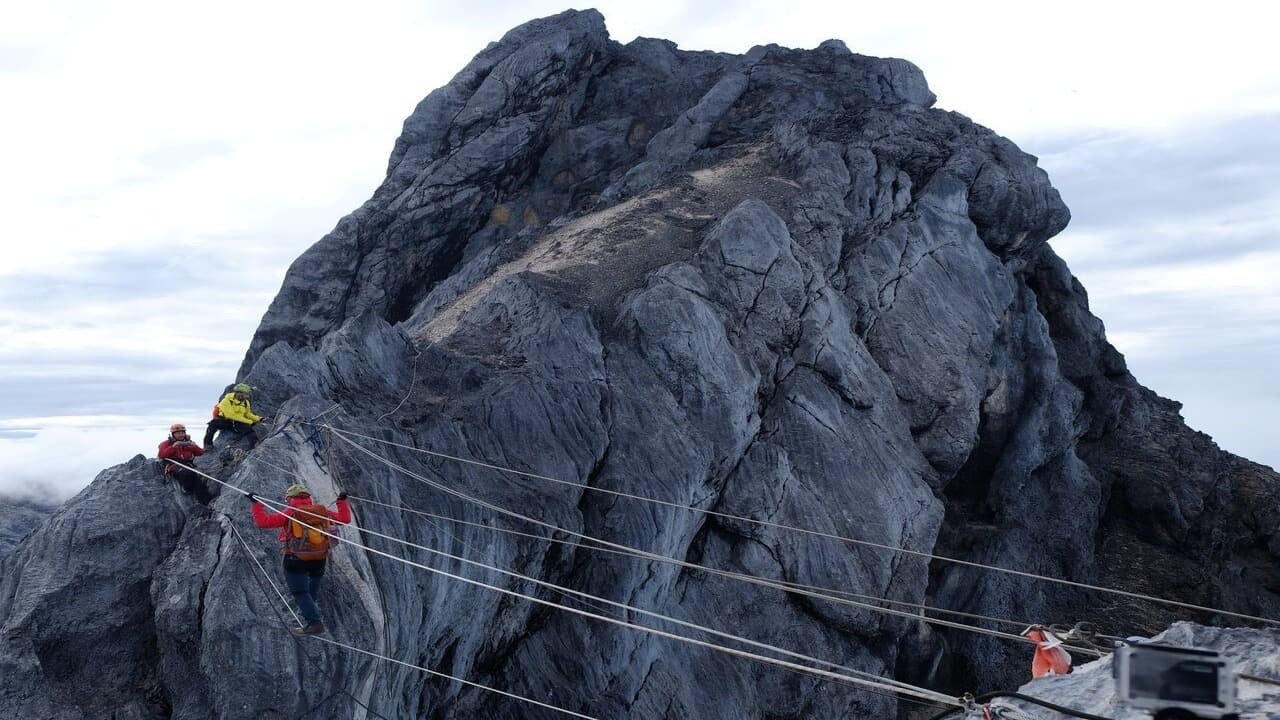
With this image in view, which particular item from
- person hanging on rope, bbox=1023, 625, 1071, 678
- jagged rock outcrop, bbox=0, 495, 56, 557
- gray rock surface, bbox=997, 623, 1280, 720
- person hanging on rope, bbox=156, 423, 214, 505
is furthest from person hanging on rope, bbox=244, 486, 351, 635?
jagged rock outcrop, bbox=0, 495, 56, 557

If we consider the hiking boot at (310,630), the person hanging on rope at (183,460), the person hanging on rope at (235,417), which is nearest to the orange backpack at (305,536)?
the hiking boot at (310,630)

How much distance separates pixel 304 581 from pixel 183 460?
5151 mm

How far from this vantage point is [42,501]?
81.6 metres

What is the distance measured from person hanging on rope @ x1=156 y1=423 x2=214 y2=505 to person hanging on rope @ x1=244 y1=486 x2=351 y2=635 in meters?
3.27

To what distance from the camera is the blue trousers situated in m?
13.7

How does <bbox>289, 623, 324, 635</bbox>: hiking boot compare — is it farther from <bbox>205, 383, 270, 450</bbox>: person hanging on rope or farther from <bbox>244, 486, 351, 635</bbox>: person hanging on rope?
<bbox>205, 383, 270, 450</bbox>: person hanging on rope

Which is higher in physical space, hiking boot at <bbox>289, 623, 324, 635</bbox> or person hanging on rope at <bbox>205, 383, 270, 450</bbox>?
person hanging on rope at <bbox>205, 383, 270, 450</bbox>

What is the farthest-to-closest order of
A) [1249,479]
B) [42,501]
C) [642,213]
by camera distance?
[42,501] < [1249,479] < [642,213]

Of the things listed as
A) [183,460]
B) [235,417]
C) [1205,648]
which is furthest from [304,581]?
[1205,648]

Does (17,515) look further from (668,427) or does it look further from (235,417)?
(668,427)

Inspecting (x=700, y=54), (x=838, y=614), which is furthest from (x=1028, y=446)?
(x=700, y=54)

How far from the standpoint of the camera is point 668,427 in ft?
80.8

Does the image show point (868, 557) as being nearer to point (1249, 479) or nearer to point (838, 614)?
point (838, 614)

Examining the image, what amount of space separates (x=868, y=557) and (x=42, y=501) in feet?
274
